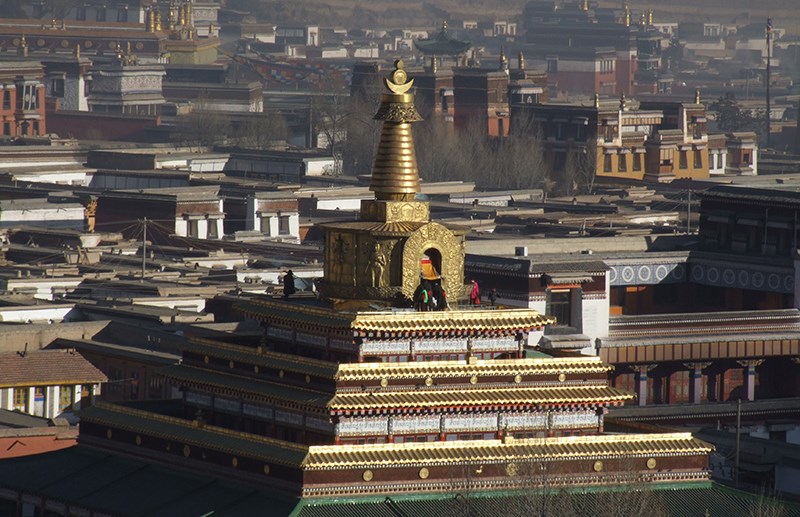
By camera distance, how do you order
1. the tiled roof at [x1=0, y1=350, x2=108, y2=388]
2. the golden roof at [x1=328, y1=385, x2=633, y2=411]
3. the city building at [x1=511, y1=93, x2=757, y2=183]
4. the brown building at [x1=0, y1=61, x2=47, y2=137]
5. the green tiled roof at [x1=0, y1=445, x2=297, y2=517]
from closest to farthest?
the golden roof at [x1=328, y1=385, x2=633, y2=411] < the green tiled roof at [x1=0, y1=445, x2=297, y2=517] < the tiled roof at [x1=0, y1=350, x2=108, y2=388] < the city building at [x1=511, y1=93, x2=757, y2=183] < the brown building at [x1=0, y1=61, x2=47, y2=137]

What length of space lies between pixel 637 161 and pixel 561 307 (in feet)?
298

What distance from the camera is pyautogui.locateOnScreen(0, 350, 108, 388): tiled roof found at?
77812 mm

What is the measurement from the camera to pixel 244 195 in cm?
13225

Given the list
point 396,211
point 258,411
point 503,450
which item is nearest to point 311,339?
point 258,411

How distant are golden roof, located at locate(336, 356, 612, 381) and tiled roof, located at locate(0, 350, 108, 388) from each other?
24.7 m

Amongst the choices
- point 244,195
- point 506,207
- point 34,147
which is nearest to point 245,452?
point 244,195

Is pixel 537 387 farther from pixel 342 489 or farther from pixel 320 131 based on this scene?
pixel 320 131

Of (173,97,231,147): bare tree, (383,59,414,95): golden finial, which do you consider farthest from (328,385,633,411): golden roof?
(173,97,231,147): bare tree

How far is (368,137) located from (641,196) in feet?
126

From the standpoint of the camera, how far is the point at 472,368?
5550 cm

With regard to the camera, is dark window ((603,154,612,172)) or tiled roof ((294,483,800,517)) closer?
tiled roof ((294,483,800,517))

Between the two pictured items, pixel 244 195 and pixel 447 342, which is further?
pixel 244 195

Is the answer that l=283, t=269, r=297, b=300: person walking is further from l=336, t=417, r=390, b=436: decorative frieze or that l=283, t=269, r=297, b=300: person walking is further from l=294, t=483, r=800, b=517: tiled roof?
l=294, t=483, r=800, b=517: tiled roof

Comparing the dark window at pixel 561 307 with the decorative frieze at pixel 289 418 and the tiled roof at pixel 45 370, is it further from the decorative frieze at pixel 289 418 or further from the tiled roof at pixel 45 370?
the decorative frieze at pixel 289 418
